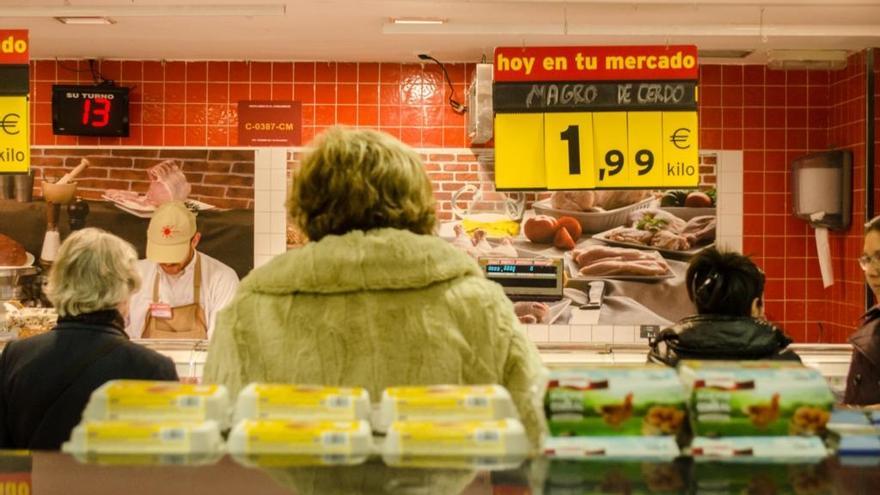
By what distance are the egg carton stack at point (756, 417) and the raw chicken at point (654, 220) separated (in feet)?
19.4

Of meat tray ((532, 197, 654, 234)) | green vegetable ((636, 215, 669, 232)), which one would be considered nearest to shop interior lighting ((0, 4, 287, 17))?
meat tray ((532, 197, 654, 234))

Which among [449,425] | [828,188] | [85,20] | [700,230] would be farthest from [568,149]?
[449,425]

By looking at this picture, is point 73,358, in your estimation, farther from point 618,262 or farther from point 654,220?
point 654,220

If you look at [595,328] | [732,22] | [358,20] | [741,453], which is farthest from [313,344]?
[595,328]

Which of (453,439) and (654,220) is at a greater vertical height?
(654,220)

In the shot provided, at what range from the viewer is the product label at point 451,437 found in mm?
1656

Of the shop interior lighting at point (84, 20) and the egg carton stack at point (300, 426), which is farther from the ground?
the shop interior lighting at point (84, 20)

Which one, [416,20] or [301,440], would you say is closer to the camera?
[301,440]

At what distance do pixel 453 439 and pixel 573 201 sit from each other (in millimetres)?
6089

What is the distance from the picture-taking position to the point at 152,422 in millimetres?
1714

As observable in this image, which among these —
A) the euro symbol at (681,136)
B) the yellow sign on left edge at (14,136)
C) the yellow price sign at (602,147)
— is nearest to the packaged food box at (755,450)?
the yellow price sign at (602,147)

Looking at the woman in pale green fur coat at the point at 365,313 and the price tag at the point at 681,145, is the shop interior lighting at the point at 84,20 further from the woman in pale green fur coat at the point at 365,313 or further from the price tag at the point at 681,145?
Result: the woman in pale green fur coat at the point at 365,313

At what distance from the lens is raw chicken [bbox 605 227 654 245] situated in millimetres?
7598

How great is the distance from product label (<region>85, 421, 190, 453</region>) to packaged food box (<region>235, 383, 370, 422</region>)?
0.34ft
